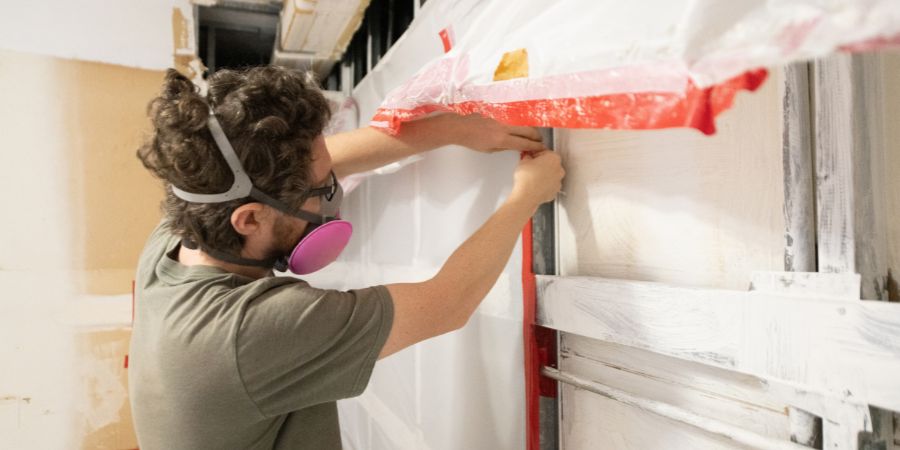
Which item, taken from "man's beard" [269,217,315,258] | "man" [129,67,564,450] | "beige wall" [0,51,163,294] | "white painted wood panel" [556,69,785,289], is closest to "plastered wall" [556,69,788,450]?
"white painted wood panel" [556,69,785,289]

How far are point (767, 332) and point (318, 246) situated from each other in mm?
802

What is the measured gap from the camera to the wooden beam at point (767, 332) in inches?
22.6

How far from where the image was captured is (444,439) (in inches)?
62.7

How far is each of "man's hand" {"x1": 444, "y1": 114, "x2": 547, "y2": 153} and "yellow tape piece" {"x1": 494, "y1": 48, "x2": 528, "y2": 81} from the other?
326 millimetres

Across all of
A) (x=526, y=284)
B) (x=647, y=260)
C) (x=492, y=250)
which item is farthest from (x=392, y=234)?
(x=647, y=260)

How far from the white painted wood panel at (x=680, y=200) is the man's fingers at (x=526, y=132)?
0.20ft

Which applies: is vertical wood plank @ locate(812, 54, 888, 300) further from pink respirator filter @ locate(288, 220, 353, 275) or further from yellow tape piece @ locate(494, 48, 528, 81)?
pink respirator filter @ locate(288, 220, 353, 275)

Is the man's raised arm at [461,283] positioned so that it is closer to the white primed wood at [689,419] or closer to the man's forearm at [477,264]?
the man's forearm at [477,264]

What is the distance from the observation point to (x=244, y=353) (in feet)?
2.98

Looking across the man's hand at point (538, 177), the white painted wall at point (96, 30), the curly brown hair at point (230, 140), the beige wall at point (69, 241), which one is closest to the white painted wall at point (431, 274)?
the man's hand at point (538, 177)

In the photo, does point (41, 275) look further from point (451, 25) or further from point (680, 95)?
point (680, 95)

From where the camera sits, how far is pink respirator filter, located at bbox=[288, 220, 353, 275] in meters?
1.09

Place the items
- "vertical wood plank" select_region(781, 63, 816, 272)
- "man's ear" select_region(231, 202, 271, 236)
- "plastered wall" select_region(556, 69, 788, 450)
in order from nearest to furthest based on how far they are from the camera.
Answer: "vertical wood plank" select_region(781, 63, 816, 272) < "plastered wall" select_region(556, 69, 788, 450) < "man's ear" select_region(231, 202, 271, 236)

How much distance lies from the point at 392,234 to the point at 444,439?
31.4 inches
